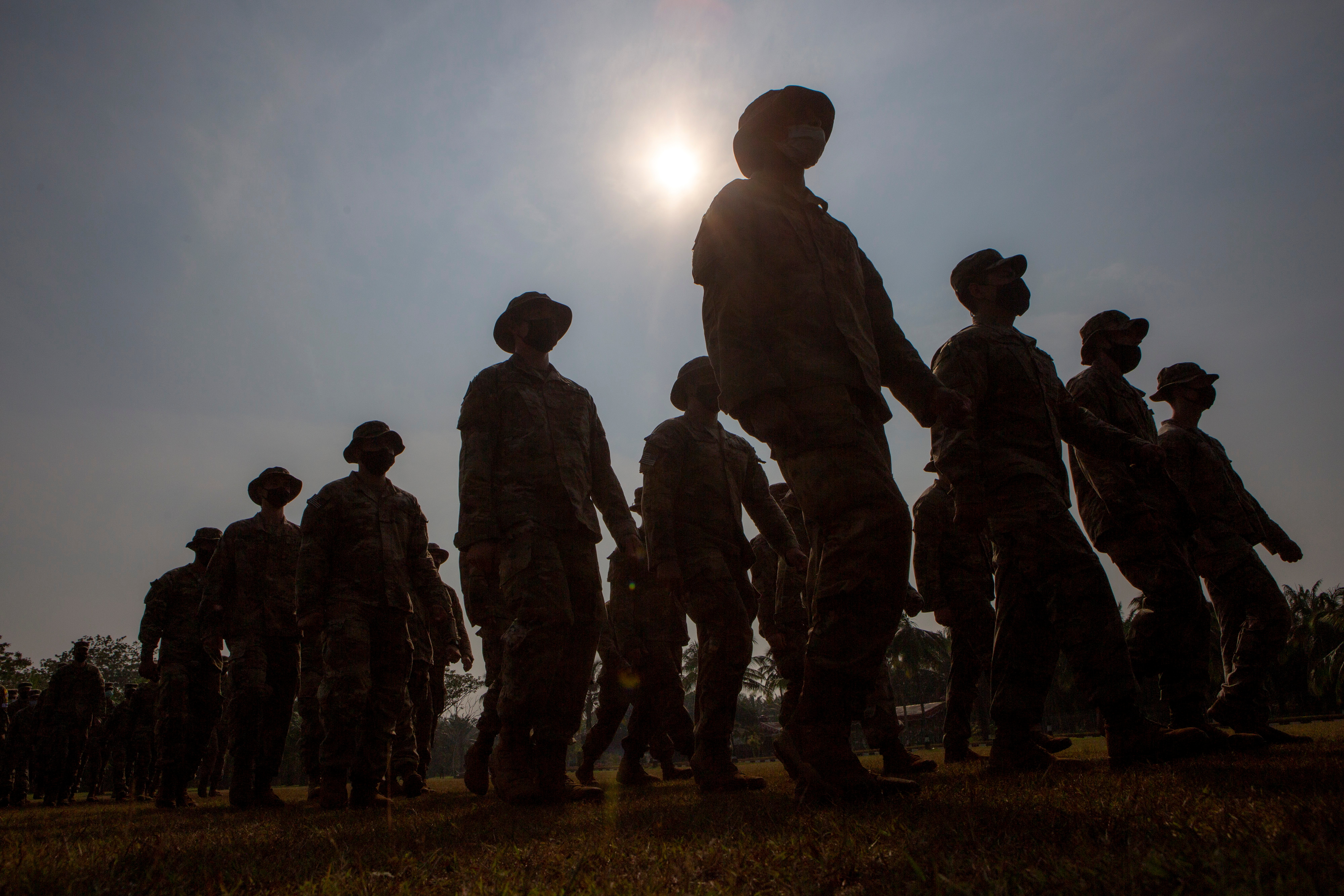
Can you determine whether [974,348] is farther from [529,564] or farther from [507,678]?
[507,678]

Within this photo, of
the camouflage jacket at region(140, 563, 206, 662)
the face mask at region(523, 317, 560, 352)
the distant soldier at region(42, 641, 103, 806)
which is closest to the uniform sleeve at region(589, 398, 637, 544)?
the face mask at region(523, 317, 560, 352)

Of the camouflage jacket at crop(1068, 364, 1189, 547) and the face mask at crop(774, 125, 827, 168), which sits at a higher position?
the face mask at crop(774, 125, 827, 168)

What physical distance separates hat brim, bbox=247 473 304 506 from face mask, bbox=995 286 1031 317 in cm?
680

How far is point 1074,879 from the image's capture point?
4.67ft

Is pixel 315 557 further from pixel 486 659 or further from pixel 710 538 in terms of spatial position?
pixel 710 538

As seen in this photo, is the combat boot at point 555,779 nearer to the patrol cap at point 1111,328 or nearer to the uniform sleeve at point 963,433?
the uniform sleeve at point 963,433

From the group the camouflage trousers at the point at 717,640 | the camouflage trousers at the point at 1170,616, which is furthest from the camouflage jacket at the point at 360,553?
the camouflage trousers at the point at 1170,616

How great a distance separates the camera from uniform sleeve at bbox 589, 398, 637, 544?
18.3 ft

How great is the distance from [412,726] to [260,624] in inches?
74.0

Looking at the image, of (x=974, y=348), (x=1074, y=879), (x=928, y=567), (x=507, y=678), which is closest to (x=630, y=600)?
(x=928, y=567)

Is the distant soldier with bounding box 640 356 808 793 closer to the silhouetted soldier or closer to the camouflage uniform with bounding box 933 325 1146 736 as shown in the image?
the camouflage uniform with bounding box 933 325 1146 736

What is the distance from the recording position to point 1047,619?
4.75 metres

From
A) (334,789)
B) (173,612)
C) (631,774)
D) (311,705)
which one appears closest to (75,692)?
(173,612)

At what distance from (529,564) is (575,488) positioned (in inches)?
25.1
